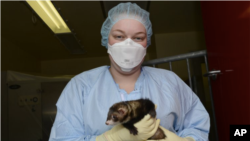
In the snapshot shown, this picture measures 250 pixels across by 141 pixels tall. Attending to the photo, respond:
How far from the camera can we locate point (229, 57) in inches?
58.3

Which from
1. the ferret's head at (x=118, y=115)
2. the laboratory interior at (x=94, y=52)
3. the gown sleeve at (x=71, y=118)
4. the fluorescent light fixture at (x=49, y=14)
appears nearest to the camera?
the ferret's head at (x=118, y=115)

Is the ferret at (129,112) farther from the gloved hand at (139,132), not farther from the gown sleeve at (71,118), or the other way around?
the gown sleeve at (71,118)

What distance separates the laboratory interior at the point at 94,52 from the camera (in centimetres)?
145

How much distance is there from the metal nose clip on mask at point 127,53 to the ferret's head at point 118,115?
0.35m

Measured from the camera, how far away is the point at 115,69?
4.13ft

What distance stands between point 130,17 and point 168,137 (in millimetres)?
701

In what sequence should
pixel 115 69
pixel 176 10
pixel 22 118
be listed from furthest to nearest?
1. pixel 176 10
2. pixel 22 118
3. pixel 115 69

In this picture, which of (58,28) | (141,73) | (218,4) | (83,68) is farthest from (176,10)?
(83,68)

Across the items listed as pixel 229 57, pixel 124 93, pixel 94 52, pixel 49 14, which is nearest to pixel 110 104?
pixel 124 93

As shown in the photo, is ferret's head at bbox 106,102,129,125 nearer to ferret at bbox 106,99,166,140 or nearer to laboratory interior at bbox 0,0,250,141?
ferret at bbox 106,99,166,140

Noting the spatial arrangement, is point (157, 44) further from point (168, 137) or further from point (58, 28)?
point (168, 137)

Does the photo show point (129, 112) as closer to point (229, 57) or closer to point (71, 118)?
point (71, 118)

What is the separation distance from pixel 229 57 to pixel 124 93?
836 mm

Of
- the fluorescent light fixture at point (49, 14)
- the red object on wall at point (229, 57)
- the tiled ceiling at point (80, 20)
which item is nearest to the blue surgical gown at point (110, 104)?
the red object on wall at point (229, 57)
